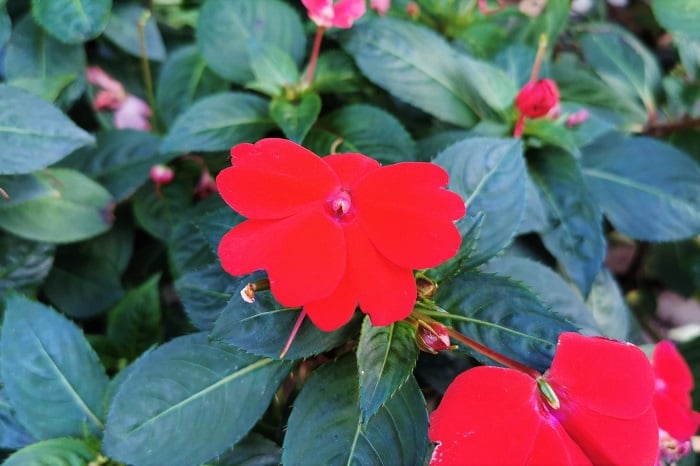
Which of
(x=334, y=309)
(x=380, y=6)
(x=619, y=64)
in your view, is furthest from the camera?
(x=619, y=64)

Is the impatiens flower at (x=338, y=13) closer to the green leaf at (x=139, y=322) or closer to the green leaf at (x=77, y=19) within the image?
the green leaf at (x=77, y=19)

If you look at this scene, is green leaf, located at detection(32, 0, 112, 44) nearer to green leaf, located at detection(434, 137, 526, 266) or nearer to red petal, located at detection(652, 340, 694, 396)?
green leaf, located at detection(434, 137, 526, 266)

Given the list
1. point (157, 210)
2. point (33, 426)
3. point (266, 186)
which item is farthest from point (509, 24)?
point (33, 426)

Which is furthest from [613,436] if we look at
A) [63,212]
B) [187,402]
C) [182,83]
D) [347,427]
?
[182,83]

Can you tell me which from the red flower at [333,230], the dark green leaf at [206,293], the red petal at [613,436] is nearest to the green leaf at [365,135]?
the dark green leaf at [206,293]

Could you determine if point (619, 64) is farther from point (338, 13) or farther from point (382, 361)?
point (382, 361)

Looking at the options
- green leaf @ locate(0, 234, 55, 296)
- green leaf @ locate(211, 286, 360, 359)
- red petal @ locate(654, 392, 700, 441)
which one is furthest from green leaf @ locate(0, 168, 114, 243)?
red petal @ locate(654, 392, 700, 441)
